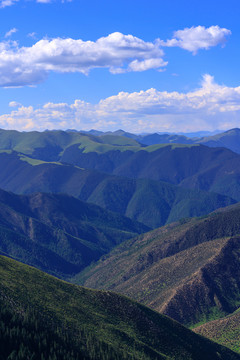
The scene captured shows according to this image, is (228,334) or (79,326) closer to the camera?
(79,326)

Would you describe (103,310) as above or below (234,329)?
above

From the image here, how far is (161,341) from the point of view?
498 feet

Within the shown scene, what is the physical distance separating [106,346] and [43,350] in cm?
2850

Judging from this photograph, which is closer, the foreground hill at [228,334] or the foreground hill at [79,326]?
the foreground hill at [79,326]

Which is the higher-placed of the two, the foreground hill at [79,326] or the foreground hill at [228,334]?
the foreground hill at [79,326]

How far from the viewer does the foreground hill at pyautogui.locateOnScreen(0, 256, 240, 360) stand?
103 meters

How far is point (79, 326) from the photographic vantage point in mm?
132875

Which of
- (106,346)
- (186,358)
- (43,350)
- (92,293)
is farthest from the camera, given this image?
(92,293)

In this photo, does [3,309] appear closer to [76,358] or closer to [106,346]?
[76,358]

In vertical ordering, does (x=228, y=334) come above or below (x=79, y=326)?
below

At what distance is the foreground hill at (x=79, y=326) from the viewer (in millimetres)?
102688

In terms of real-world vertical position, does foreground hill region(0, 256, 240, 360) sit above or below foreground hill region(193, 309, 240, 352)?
above

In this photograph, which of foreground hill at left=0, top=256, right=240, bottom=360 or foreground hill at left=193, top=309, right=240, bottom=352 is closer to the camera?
foreground hill at left=0, top=256, right=240, bottom=360

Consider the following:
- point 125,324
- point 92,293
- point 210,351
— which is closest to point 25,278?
point 92,293
